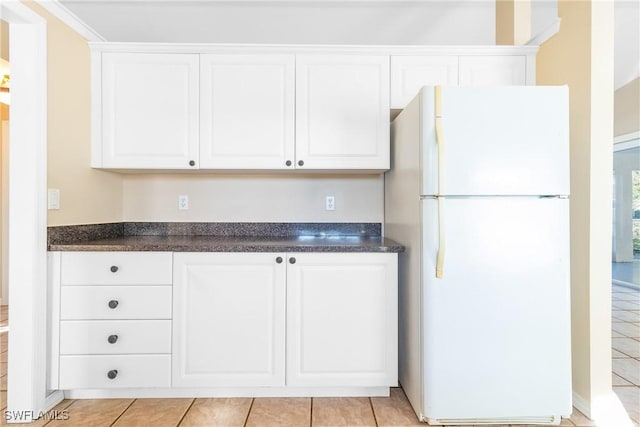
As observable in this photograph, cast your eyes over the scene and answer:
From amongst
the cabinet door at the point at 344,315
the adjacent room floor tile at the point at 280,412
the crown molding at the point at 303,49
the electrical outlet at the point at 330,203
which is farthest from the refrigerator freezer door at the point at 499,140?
the adjacent room floor tile at the point at 280,412

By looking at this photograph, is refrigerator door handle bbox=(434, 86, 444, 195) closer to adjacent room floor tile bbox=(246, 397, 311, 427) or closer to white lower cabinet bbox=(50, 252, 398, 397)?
white lower cabinet bbox=(50, 252, 398, 397)

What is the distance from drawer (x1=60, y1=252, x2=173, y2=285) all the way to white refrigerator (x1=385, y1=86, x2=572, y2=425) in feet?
4.46

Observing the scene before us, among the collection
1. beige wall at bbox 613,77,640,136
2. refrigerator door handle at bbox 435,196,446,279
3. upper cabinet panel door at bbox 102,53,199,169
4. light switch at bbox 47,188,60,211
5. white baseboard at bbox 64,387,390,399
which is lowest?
white baseboard at bbox 64,387,390,399

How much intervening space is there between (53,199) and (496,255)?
88.5 inches

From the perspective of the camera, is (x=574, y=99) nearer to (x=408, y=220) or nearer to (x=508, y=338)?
(x=408, y=220)

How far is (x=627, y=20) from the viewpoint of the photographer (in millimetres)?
3240

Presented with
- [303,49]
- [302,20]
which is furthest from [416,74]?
[302,20]

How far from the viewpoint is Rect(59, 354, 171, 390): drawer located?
6.66 feet

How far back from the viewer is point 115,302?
203 cm

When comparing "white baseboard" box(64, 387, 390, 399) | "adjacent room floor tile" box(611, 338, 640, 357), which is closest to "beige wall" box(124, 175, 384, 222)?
"white baseboard" box(64, 387, 390, 399)

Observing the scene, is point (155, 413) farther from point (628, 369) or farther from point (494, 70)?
point (628, 369)

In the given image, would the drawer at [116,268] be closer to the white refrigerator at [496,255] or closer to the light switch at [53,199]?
the light switch at [53,199]

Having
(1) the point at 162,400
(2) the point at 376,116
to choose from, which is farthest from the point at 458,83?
(1) the point at 162,400

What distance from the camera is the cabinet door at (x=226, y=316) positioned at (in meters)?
2.06
